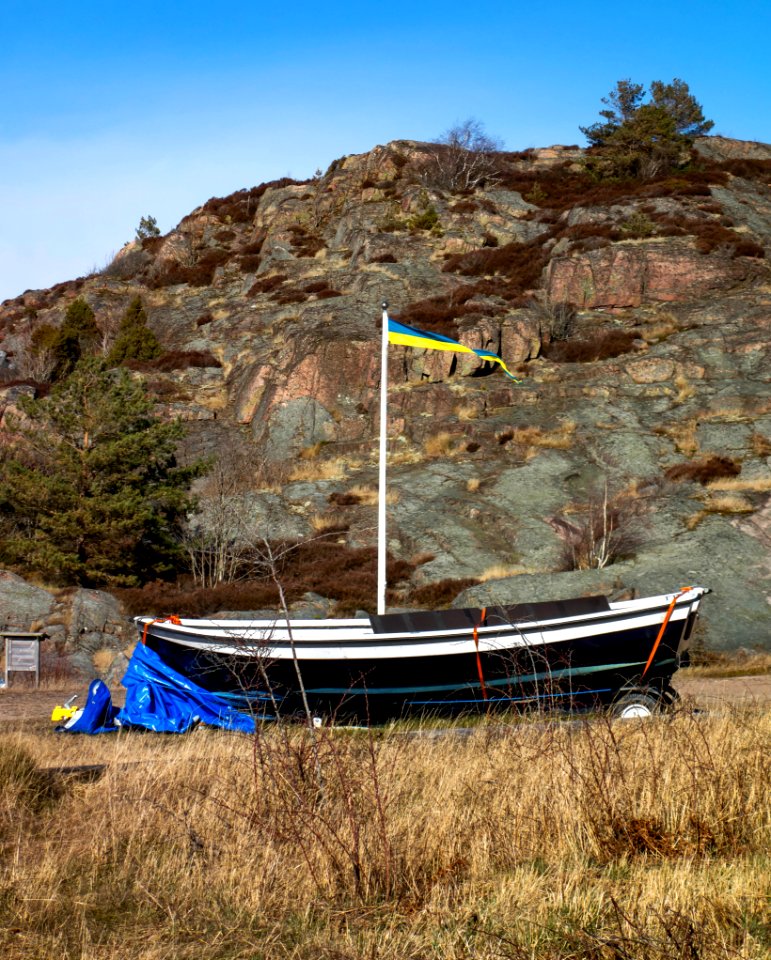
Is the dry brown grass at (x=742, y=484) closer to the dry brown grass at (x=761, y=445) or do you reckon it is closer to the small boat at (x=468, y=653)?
the dry brown grass at (x=761, y=445)

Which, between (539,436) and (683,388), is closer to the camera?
(539,436)

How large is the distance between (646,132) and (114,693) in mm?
50507

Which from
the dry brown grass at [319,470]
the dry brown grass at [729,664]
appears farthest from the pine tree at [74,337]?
the dry brown grass at [729,664]

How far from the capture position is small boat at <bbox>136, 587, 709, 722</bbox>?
11875mm

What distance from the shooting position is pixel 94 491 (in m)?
24.0

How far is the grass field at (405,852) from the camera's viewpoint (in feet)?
14.7

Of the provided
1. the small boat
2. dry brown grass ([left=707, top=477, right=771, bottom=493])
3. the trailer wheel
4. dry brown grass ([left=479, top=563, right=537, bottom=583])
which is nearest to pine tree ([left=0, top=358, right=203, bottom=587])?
dry brown grass ([left=479, top=563, right=537, bottom=583])

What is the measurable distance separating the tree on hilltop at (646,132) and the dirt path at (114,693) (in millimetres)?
43640

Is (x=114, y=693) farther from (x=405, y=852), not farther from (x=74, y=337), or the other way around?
(x=74, y=337)

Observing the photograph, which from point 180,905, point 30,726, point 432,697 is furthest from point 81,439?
point 180,905

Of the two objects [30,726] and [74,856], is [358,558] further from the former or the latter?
[74,856]

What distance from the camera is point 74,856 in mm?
5852

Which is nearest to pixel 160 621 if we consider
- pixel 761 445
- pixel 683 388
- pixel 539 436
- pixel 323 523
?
pixel 323 523

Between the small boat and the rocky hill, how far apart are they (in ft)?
22.6
